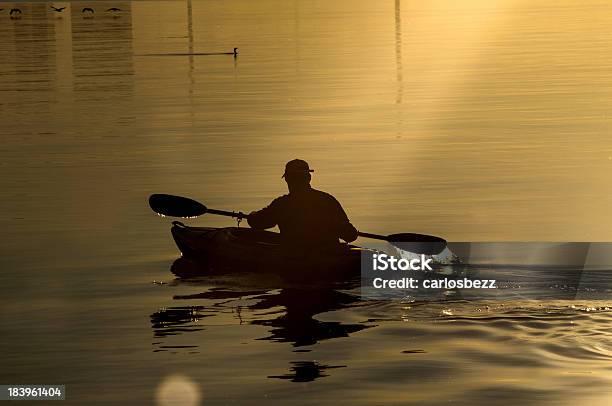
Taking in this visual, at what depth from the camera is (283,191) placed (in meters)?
31.3

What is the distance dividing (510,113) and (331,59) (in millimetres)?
32272

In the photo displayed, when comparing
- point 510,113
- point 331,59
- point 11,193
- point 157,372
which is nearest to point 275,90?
point 510,113

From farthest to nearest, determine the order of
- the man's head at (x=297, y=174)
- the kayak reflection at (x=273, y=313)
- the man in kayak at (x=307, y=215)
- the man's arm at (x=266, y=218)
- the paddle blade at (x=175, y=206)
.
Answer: the paddle blade at (x=175, y=206), the man's arm at (x=266, y=218), the man in kayak at (x=307, y=215), the man's head at (x=297, y=174), the kayak reflection at (x=273, y=313)

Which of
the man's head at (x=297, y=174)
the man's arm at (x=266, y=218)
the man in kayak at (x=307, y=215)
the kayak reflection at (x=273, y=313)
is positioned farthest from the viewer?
the man's arm at (x=266, y=218)

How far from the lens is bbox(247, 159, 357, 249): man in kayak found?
20266 mm

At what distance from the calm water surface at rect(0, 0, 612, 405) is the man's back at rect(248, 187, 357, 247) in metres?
0.76

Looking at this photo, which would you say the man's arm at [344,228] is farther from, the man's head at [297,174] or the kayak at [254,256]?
the man's head at [297,174]

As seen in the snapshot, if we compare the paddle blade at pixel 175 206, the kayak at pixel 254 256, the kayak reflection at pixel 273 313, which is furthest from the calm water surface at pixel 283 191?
the paddle blade at pixel 175 206

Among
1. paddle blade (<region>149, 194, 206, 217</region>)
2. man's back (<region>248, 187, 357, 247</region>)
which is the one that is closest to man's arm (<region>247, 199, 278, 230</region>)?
man's back (<region>248, 187, 357, 247</region>)

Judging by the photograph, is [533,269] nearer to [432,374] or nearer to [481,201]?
[432,374]

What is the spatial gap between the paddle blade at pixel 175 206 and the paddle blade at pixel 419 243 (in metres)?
4.13

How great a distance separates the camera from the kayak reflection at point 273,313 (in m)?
17.8

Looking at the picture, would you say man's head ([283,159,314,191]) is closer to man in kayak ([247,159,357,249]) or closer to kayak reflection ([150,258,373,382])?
man in kayak ([247,159,357,249])

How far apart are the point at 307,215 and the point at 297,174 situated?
55cm
